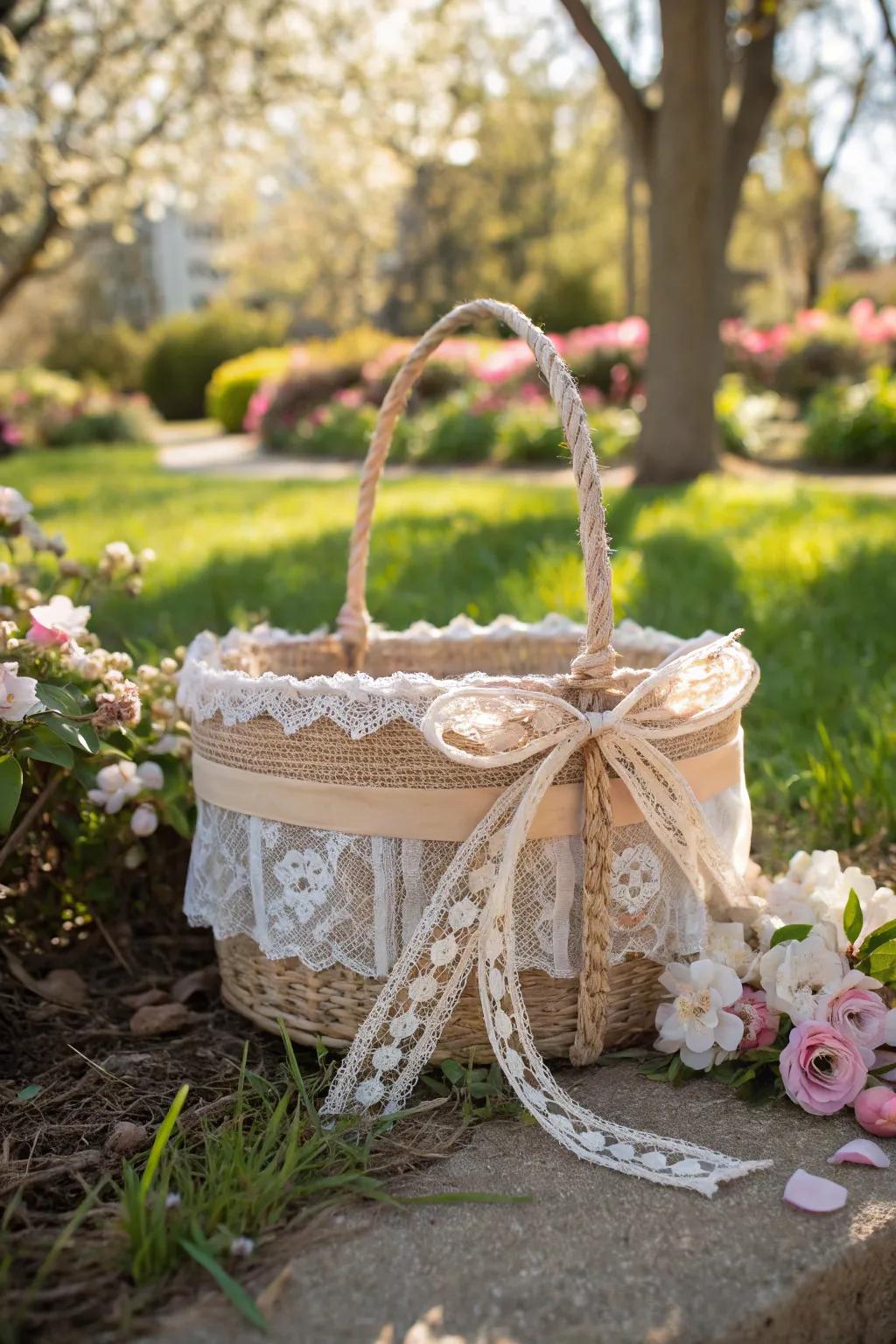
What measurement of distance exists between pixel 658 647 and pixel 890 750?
70 cm

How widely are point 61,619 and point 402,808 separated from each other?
0.62 m

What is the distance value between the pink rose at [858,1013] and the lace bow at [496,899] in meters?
0.29

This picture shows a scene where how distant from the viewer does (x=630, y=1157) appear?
1.32 m

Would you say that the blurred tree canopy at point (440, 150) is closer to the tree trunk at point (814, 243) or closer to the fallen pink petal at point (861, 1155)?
the tree trunk at point (814, 243)

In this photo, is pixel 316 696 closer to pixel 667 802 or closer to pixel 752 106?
pixel 667 802

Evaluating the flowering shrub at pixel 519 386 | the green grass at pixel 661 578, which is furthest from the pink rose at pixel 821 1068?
the flowering shrub at pixel 519 386

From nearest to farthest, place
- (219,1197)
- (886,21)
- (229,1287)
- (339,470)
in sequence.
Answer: (229,1287) → (219,1197) → (886,21) → (339,470)

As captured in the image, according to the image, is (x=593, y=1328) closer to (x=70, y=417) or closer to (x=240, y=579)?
(x=240, y=579)

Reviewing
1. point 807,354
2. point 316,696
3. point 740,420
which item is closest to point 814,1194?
point 316,696

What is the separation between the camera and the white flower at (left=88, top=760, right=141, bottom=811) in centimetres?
174

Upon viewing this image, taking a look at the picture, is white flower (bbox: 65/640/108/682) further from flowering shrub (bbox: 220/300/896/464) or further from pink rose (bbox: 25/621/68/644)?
flowering shrub (bbox: 220/300/896/464)

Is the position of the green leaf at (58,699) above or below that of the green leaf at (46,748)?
above

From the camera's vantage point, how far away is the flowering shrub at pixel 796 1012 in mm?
1438

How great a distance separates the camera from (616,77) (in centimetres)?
589
